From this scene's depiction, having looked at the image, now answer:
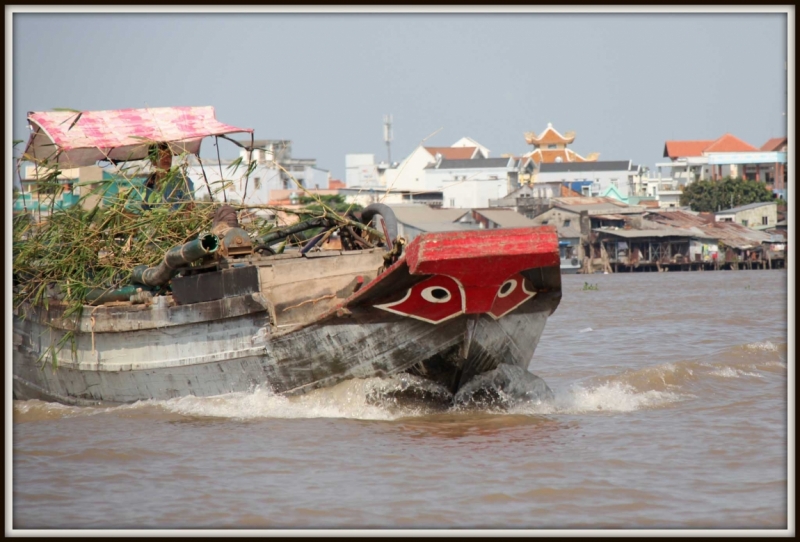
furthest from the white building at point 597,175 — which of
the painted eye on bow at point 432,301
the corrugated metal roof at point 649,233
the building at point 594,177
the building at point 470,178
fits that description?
the painted eye on bow at point 432,301

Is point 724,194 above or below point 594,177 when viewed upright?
below

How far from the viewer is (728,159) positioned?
65000mm

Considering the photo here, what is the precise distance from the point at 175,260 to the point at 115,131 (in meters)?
2.95

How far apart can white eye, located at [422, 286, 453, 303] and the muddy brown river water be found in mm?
974

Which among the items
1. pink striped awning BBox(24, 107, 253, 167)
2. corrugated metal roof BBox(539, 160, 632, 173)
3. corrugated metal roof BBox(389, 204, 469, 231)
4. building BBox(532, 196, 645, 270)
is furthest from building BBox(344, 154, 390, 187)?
pink striped awning BBox(24, 107, 253, 167)

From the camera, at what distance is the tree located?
5912 centimetres

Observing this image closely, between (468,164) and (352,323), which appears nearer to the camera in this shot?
(352,323)

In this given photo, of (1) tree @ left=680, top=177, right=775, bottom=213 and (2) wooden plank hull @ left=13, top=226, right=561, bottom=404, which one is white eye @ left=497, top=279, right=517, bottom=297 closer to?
(2) wooden plank hull @ left=13, top=226, right=561, bottom=404

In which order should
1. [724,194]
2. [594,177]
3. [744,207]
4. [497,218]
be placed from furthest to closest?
[594,177] < [724,194] < [744,207] < [497,218]

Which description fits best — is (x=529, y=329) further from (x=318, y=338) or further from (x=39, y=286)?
(x=39, y=286)

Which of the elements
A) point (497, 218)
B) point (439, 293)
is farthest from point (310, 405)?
point (497, 218)

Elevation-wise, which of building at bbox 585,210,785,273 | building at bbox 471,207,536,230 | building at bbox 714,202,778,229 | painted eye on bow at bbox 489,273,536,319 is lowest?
building at bbox 585,210,785,273

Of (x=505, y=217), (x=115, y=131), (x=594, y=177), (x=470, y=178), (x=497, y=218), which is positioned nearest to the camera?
(x=115, y=131)

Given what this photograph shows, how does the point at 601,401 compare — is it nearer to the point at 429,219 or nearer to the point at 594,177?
the point at 429,219
